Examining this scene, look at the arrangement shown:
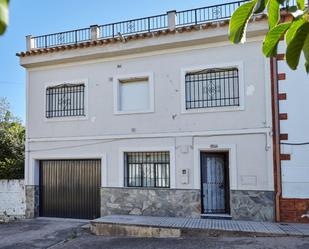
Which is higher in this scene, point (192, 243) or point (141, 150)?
point (141, 150)

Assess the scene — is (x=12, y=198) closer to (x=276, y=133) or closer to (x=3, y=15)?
(x=276, y=133)

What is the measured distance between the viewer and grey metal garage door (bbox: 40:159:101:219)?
13.2 metres

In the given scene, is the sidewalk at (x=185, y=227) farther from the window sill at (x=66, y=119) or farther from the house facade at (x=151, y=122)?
the window sill at (x=66, y=119)

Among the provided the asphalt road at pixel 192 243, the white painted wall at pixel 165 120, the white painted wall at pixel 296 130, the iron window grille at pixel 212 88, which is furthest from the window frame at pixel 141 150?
the white painted wall at pixel 296 130

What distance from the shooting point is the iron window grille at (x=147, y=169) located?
40.1 feet

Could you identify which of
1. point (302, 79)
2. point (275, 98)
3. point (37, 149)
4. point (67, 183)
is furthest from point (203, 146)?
point (37, 149)

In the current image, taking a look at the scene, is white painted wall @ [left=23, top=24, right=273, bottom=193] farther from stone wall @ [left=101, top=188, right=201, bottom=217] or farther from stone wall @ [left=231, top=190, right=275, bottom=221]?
stone wall @ [left=101, top=188, right=201, bottom=217]

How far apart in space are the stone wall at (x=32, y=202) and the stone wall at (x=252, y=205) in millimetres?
7520

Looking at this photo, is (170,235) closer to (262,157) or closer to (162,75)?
(262,157)

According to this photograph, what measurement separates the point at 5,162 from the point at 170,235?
943 cm

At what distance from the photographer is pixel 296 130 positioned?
1071 centimetres

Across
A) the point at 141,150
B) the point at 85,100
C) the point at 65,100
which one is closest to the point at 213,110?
the point at 141,150

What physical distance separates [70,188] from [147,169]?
3.28 meters

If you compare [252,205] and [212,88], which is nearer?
[252,205]
